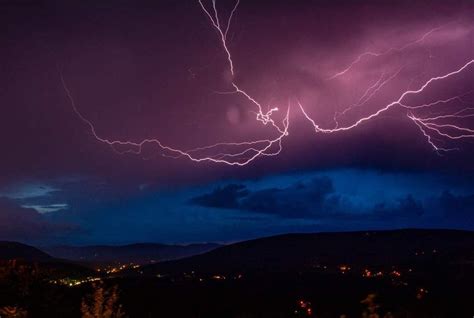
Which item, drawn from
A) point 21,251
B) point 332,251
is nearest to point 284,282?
point 332,251

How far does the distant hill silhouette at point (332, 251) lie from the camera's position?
58.3 metres

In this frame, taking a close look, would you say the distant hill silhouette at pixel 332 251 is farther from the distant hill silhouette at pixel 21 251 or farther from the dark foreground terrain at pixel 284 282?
the distant hill silhouette at pixel 21 251

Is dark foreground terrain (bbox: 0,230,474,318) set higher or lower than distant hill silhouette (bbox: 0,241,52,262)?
lower

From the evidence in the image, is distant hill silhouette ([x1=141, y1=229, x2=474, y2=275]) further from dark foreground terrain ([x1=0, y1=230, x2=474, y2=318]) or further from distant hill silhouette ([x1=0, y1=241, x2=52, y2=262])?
distant hill silhouette ([x1=0, y1=241, x2=52, y2=262])

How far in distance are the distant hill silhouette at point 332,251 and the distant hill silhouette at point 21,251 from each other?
2443 cm

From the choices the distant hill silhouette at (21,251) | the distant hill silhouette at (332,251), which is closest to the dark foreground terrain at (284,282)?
the distant hill silhouette at (332,251)

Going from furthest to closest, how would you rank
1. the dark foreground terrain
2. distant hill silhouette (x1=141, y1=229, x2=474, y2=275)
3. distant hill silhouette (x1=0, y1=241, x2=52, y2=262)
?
distant hill silhouette (x1=0, y1=241, x2=52, y2=262) < distant hill silhouette (x1=141, y1=229, x2=474, y2=275) < the dark foreground terrain

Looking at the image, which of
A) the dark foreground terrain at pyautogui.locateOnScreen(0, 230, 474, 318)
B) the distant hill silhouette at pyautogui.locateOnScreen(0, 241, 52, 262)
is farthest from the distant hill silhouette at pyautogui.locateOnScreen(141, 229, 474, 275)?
the distant hill silhouette at pyautogui.locateOnScreen(0, 241, 52, 262)

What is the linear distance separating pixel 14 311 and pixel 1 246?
7967cm

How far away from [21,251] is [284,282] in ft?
193

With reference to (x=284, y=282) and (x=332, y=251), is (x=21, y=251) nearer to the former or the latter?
(x=332, y=251)

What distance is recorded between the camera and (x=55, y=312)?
13.9 m

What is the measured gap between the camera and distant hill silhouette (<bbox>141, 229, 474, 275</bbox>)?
2295 inches

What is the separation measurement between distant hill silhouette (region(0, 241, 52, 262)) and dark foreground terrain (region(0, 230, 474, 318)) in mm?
25301
